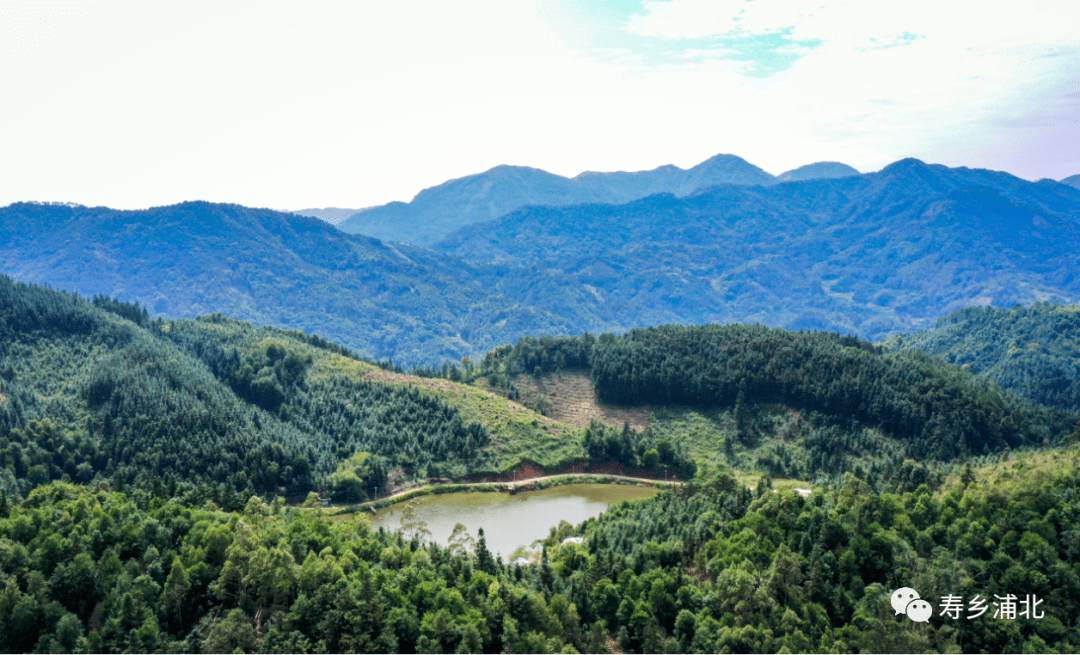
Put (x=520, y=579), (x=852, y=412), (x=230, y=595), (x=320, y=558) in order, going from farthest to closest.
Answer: (x=852, y=412) → (x=520, y=579) → (x=320, y=558) → (x=230, y=595)

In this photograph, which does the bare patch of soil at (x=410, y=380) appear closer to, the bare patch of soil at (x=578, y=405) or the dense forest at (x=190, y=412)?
the dense forest at (x=190, y=412)

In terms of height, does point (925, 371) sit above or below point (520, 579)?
above

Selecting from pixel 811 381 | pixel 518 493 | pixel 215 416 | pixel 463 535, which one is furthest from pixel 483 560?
pixel 811 381

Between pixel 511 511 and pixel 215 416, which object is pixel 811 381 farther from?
pixel 215 416

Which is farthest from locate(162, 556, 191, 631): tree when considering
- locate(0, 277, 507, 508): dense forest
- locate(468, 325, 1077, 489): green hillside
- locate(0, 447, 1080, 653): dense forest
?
locate(468, 325, 1077, 489): green hillside

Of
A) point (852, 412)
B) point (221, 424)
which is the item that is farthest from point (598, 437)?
point (221, 424)

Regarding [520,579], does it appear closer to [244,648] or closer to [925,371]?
[244,648]
